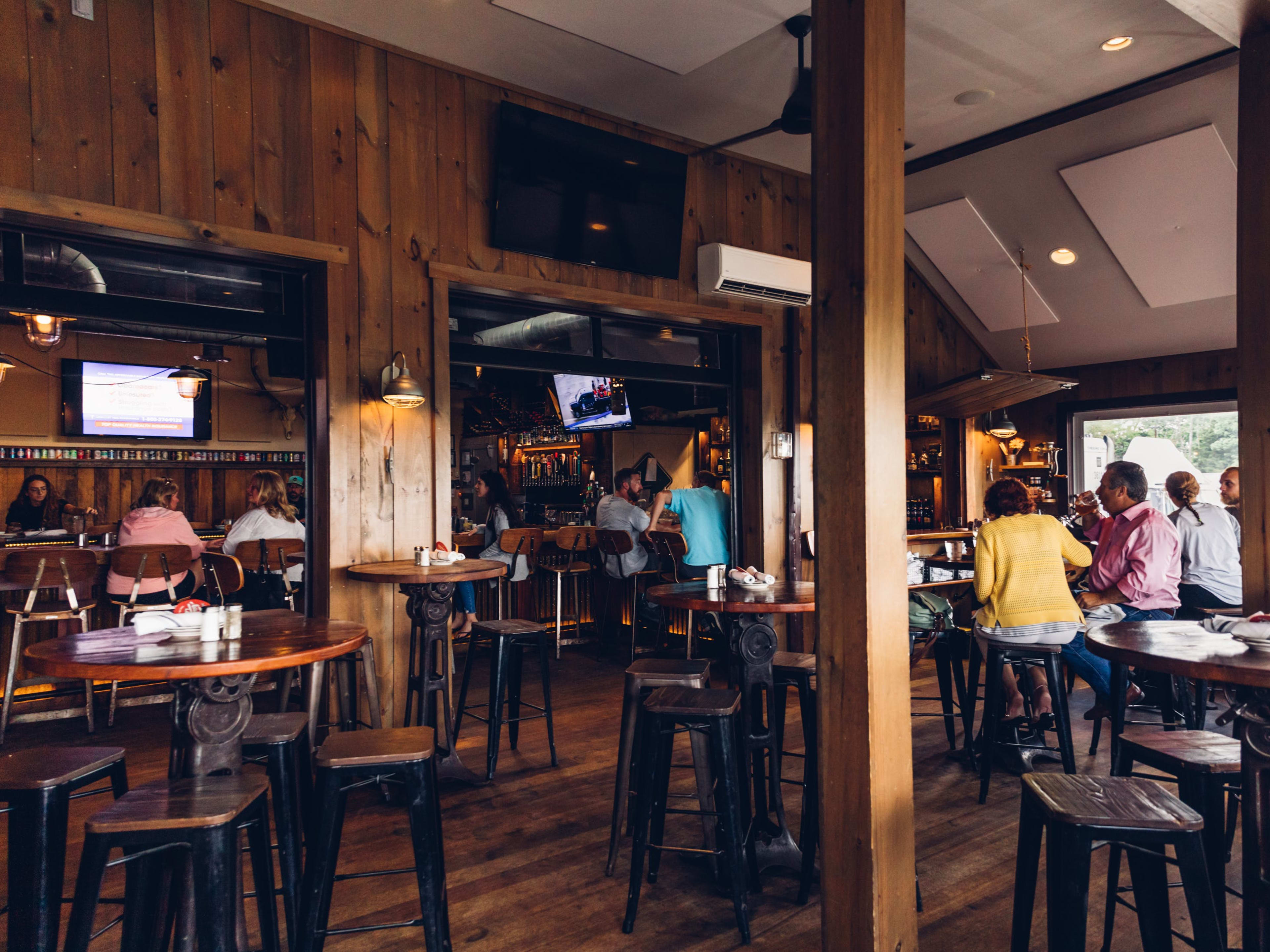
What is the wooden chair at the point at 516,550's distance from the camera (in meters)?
6.22

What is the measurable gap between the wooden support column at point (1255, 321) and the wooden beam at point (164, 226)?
12.8ft

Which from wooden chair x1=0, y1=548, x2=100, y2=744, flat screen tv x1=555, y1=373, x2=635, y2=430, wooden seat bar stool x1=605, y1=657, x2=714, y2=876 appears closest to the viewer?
wooden seat bar stool x1=605, y1=657, x2=714, y2=876

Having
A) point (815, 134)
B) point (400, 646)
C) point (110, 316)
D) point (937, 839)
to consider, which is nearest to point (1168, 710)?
point (937, 839)

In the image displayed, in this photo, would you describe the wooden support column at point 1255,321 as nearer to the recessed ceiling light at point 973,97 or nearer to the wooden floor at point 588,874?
the wooden floor at point 588,874

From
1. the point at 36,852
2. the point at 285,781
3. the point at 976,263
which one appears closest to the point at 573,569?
the point at 285,781

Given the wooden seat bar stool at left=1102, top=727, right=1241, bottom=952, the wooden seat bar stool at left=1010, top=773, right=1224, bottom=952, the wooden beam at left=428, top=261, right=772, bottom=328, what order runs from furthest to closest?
the wooden beam at left=428, top=261, right=772, bottom=328 < the wooden seat bar stool at left=1102, top=727, right=1241, bottom=952 < the wooden seat bar stool at left=1010, top=773, right=1224, bottom=952

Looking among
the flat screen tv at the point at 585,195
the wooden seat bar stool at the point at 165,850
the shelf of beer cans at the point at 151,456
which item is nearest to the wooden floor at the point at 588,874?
the wooden seat bar stool at the point at 165,850

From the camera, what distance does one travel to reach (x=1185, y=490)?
5.26m

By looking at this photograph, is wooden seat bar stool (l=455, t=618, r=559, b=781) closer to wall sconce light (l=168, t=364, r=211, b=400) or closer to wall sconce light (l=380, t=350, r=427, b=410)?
wall sconce light (l=380, t=350, r=427, b=410)

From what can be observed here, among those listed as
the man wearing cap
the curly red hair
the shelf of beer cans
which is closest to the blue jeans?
the curly red hair

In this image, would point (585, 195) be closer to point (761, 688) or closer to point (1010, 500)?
point (1010, 500)

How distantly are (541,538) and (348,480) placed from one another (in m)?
2.43

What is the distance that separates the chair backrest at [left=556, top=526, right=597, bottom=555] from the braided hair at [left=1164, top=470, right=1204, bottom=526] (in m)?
4.10

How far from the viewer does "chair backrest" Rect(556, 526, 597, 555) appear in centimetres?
679
